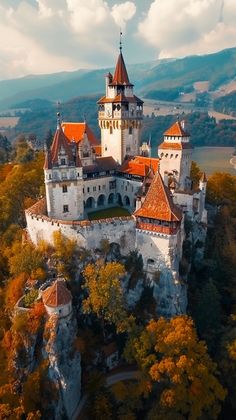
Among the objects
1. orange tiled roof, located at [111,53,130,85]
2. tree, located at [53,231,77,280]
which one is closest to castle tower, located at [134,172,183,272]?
tree, located at [53,231,77,280]

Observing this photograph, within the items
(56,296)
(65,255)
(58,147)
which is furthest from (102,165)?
(56,296)

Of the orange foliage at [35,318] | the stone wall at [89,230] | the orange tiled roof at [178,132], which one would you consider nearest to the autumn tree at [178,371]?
the orange foliage at [35,318]

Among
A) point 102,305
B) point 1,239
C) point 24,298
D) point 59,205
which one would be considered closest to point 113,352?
point 102,305

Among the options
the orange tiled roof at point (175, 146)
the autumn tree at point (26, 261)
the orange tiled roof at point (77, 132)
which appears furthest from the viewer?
→ the orange tiled roof at point (77, 132)

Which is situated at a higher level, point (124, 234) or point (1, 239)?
point (124, 234)

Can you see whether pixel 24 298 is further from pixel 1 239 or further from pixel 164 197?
pixel 164 197

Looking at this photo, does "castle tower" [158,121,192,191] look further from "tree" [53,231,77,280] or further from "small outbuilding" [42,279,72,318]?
"small outbuilding" [42,279,72,318]

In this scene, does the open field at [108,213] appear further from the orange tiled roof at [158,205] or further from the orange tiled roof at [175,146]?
the orange tiled roof at [175,146]
